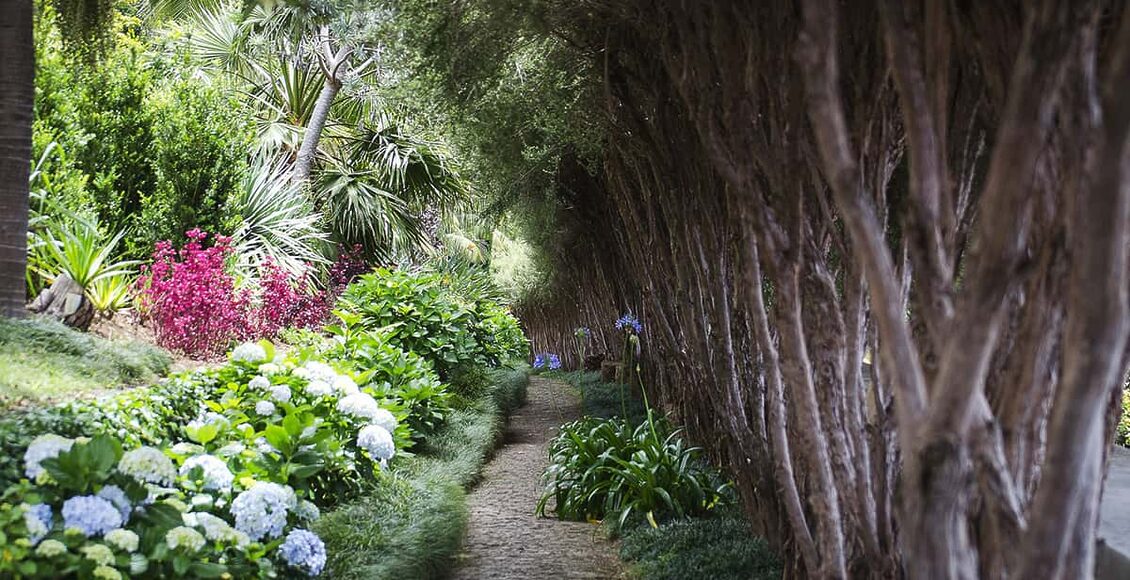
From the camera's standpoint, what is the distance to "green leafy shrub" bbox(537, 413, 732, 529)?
630 cm

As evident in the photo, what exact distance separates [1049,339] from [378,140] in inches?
582

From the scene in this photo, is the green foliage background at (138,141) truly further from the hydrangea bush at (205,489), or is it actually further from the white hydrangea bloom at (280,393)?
the hydrangea bush at (205,489)

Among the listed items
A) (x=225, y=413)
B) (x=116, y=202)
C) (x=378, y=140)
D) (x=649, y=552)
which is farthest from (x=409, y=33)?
(x=378, y=140)

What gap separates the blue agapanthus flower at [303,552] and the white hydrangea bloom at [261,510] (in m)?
0.08

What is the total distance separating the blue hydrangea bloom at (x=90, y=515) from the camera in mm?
2893

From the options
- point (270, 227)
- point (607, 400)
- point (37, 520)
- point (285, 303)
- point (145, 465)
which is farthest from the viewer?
point (607, 400)

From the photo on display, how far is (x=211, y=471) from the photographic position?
12.1 ft

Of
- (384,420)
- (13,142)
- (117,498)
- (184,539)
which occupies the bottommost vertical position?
(184,539)

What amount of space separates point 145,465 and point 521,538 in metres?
3.27

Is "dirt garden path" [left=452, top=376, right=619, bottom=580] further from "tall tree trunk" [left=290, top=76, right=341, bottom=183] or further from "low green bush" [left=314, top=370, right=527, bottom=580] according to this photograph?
"tall tree trunk" [left=290, top=76, right=341, bottom=183]

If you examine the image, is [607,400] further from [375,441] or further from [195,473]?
[195,473]

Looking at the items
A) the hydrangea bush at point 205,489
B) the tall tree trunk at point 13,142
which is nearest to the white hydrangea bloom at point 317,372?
the hydrangea bush at point 205,489

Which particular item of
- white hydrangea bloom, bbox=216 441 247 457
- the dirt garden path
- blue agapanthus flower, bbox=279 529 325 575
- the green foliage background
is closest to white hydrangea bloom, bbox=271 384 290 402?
white hydrangea bloom, bbox=216 441 247 457

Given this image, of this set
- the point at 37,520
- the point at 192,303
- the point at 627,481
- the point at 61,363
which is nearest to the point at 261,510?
the point at 37,520
